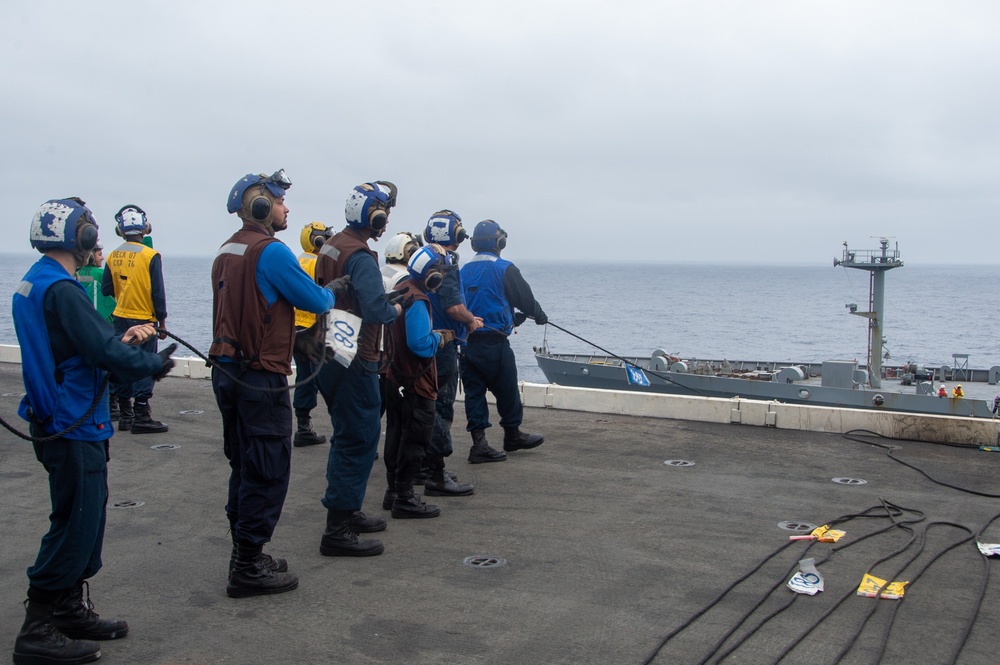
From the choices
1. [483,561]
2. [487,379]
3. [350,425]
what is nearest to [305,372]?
[487,379]

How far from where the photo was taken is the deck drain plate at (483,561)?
16.8 feet

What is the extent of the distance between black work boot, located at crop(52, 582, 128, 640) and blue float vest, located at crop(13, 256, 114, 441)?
0.73m

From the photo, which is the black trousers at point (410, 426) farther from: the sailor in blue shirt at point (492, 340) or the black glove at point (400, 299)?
the sailor in blue shirt at point (492, 340)

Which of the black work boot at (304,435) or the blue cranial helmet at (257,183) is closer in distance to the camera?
the blue cranial helmet at (257,183)

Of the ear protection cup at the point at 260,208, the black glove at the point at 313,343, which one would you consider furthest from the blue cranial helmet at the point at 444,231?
the ear protection cup at the point at 260,208

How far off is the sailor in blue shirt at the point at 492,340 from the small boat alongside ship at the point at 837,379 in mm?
12792

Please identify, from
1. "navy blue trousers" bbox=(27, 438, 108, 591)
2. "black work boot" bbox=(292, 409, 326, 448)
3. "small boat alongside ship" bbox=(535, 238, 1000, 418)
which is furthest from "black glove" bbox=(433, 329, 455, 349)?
"small boat alongside ship" bbox=(535, 238, 1000, 418)

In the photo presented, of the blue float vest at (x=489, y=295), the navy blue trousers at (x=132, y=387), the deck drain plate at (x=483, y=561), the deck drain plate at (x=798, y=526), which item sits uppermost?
the blue float vest at (x=489, y=295)

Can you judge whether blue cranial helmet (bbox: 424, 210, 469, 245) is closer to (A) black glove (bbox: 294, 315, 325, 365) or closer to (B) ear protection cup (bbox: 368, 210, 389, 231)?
(B) ear protection cup (bbox: 368, 210, 389, 231)

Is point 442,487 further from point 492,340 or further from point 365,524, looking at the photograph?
point 492,340

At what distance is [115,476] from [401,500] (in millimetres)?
2572

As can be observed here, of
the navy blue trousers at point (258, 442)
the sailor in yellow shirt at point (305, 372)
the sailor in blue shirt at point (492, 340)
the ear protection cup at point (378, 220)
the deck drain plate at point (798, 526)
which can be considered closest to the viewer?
the navy blue trousers at point (258, 442)

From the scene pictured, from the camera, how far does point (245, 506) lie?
15.1 feet

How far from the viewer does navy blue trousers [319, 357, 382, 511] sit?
5.32 meters
